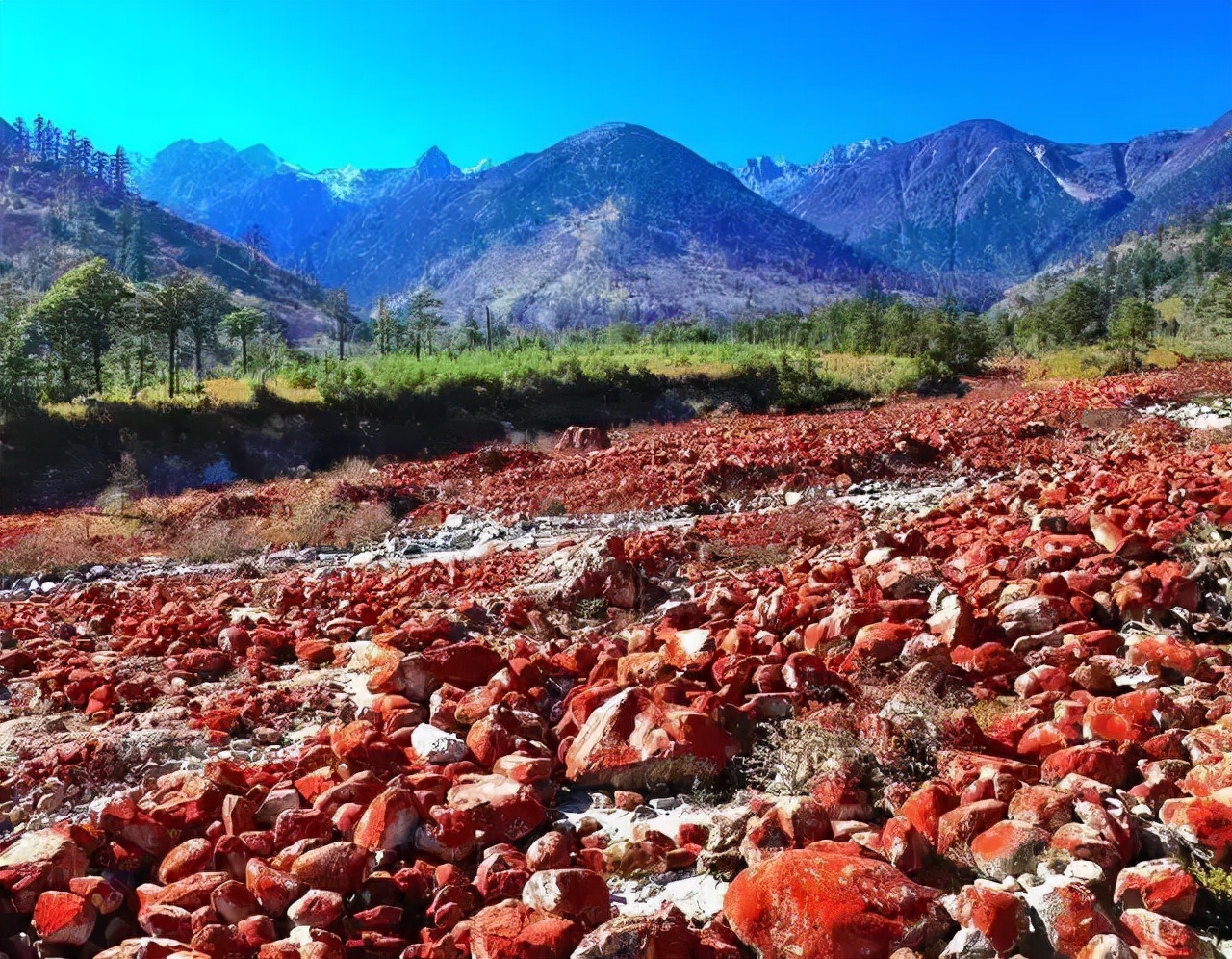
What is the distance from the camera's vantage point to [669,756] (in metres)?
2.90

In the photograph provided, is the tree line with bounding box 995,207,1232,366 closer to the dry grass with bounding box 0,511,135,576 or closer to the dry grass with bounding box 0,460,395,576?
the dry grass with bounding box 0,460,395,576

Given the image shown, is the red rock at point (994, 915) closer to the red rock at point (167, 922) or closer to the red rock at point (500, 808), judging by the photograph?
the red rock at point (500, 808)

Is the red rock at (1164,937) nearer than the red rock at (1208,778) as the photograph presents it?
Yes

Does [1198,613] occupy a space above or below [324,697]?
above

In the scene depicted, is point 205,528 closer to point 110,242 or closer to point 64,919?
point 64,919

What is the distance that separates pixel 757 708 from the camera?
10.6 ft

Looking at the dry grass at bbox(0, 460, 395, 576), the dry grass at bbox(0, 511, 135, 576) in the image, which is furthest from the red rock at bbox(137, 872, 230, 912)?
the dry grass at bbox(0, 511, 135, 576)

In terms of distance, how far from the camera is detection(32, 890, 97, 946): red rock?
7.27 ft

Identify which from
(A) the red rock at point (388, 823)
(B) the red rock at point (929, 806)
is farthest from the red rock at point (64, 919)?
(B) the red rock at point (929, 806)

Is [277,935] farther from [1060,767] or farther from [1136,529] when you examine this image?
[1136,529]

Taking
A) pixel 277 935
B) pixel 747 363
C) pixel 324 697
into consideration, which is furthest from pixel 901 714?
pixel 747 363

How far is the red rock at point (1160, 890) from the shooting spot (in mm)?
1947

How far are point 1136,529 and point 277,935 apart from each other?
4571 millimetres

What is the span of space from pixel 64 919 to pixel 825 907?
1.91m
